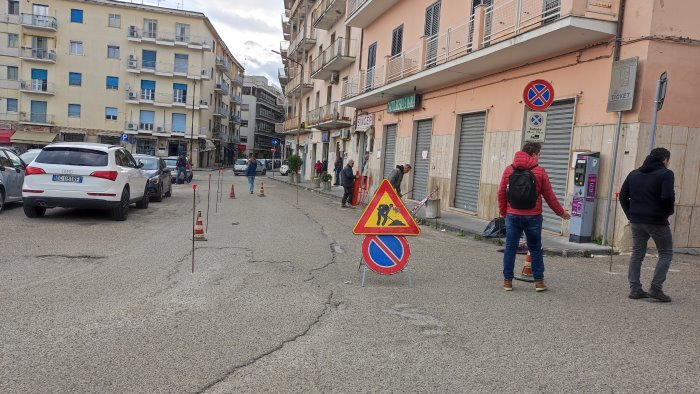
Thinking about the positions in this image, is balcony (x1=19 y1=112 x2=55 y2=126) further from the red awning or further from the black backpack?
the black backpack

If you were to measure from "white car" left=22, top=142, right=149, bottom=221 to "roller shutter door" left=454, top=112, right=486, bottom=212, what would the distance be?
387 inches

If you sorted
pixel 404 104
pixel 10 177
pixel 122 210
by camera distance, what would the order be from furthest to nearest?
1. pixel 404 104
2. pixel 10 177
3. pixel 122 210

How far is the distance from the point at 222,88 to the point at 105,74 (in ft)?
49.5

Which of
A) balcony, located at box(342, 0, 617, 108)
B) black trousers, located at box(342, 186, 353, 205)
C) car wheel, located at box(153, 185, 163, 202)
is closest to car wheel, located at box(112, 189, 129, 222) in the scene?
car wheel, located at box(153, 185, 163, 202)

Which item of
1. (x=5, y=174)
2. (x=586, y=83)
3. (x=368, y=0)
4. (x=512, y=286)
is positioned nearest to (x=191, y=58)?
(x=368, y=0)

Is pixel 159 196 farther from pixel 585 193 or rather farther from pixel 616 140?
pixel 616 140

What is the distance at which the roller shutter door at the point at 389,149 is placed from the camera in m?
23.3

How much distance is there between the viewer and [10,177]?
12492 mm

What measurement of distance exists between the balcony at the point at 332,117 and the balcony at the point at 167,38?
27786 mm

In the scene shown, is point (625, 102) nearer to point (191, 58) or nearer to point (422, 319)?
point (422, 319)

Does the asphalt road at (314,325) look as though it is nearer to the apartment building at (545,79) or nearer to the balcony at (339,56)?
the apartment building at (545,79)

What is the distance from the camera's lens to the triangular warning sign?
661 cm

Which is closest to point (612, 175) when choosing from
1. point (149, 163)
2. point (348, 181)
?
point (348, 181)

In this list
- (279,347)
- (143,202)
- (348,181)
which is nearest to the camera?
(279,347)
